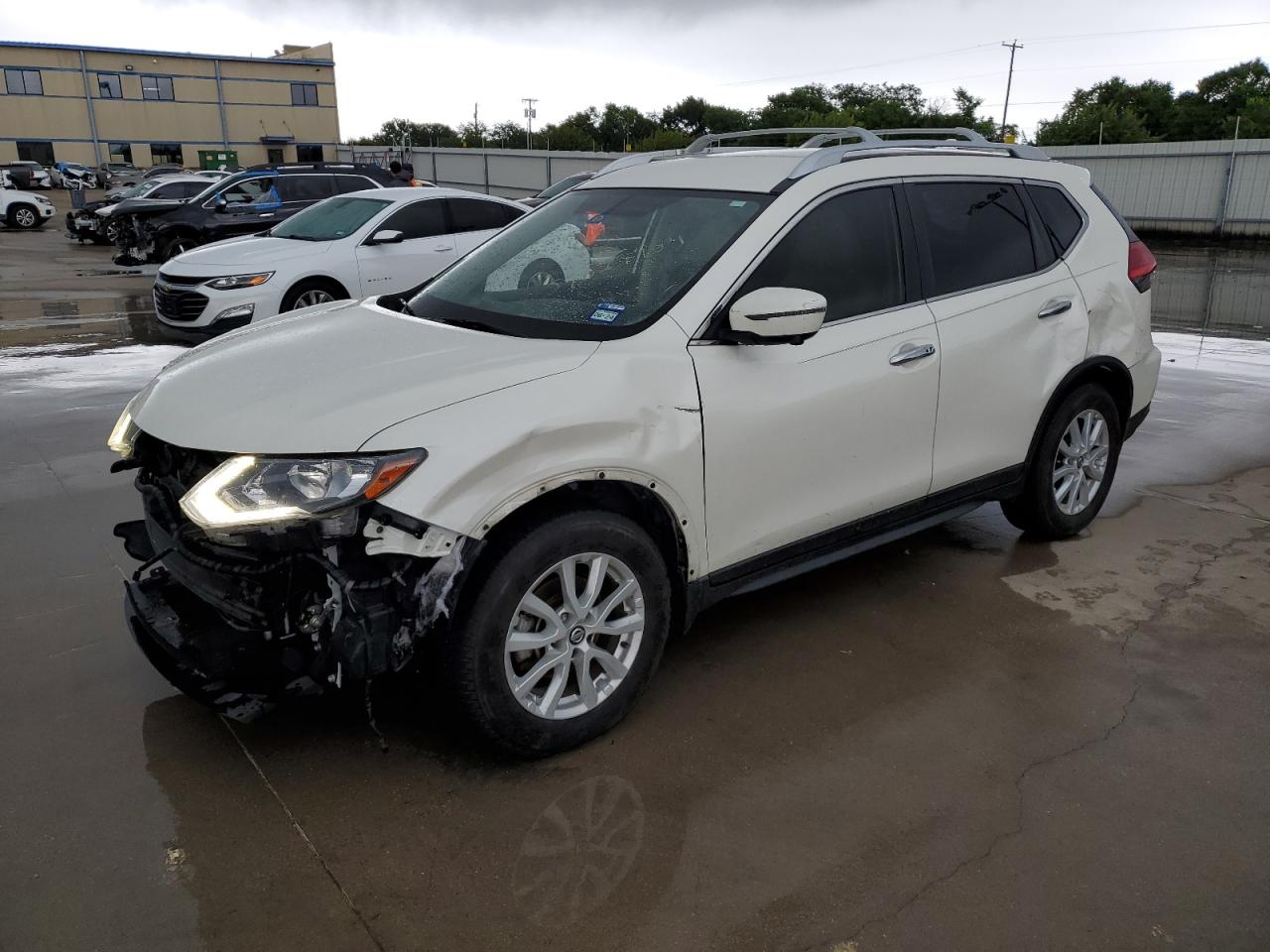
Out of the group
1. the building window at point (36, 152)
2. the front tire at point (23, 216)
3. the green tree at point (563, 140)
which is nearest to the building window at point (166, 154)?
the building window at point (36, 152)

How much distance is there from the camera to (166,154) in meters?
68.4

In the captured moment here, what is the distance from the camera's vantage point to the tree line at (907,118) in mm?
54469

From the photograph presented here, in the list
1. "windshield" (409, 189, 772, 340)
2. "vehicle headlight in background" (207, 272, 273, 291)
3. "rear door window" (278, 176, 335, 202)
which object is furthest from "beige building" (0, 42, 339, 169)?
"windshield" (409, 189, 772, 340)

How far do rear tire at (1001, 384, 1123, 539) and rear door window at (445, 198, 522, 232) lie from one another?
7057 mm

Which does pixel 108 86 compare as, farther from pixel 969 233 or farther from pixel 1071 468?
pixel 1071 468

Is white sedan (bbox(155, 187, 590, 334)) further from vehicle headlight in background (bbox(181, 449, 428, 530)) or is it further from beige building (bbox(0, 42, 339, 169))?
beige building (bbox(0, 42, 339, 169))

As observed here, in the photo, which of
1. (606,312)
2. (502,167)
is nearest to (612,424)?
(606,312)

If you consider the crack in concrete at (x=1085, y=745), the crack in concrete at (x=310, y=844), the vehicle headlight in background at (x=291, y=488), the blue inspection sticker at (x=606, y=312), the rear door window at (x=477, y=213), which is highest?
the rear door window at (x=477, y=213)

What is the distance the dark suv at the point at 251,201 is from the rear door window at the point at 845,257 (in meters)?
13.2

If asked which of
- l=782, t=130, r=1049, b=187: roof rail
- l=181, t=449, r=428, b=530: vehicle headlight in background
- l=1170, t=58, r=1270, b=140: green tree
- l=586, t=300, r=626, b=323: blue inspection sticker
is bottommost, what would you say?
l=181, t=449, r=428, b=530: vehicle headlight in background

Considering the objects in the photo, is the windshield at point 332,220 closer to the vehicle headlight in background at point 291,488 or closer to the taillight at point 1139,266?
the taillight at point 1139,266

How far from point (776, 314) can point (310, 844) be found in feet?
6.88

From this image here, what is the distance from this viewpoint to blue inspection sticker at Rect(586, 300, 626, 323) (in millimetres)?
3311

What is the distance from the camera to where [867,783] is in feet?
9.91
